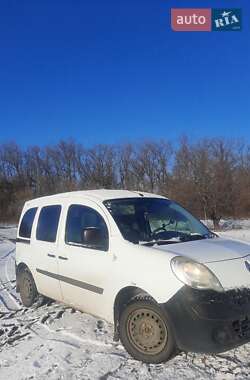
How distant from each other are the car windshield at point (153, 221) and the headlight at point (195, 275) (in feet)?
2.19

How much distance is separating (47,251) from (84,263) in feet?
3.74

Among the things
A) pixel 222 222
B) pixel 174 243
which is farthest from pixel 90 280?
pixel 222 222

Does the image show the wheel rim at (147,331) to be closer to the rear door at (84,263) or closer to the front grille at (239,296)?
the rear door at (84,263)

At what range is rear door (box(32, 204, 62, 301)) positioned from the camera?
6246 millimetres

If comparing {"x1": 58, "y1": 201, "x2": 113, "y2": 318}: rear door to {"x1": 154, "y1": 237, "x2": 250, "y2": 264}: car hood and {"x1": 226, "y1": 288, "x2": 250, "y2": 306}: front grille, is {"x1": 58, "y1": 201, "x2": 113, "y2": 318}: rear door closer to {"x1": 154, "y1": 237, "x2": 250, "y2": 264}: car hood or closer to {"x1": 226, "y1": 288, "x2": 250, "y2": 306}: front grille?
{"x1": 154, "y1": 237, "x2": 250, "y2": 264}: car hood

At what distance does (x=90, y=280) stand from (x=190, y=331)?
165cm

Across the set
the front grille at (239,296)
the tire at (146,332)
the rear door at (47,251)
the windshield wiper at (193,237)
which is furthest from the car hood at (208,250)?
the rear door at (47,251)

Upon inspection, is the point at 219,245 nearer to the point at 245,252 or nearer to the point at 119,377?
the point at 245,252

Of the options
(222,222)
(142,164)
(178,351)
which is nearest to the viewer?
(178,351)

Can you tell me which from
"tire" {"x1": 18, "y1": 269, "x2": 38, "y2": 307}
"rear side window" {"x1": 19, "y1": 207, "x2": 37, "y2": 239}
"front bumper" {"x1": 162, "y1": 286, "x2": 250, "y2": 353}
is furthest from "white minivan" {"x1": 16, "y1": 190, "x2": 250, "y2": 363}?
"rear side window" {"x1": 19, "y1": 207, "x2": 37, "y2": 239}

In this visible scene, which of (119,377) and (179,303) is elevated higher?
(179,303)

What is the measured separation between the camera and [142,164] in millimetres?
76000

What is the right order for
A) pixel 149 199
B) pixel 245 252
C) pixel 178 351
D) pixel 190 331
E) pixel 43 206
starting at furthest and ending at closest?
pixel 43 206 → pixel 149 199 → pixel 245 252 → pixel 178 351 → pixel 190 331

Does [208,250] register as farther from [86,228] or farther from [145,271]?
[86,228]
